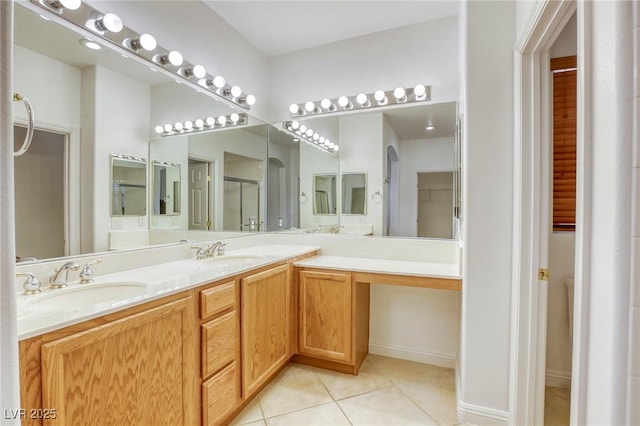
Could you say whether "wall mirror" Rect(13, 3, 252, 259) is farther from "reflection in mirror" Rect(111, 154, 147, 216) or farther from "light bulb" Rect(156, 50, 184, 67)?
"light bulb" Rect(156, 50, 184, 67)

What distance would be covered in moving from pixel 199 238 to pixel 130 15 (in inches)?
59.0

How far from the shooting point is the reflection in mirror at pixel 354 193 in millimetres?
2666

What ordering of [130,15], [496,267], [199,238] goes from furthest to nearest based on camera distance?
1. [199,238]
2. [130,15]
3. [496,267]

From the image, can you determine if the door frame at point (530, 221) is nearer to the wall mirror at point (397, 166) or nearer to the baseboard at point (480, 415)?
the baseboard at point (480, 415)

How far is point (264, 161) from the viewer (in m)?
3.03

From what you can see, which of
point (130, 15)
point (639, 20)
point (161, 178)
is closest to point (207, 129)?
point (161, 178)

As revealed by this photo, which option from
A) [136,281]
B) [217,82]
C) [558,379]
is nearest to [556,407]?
[558,379]

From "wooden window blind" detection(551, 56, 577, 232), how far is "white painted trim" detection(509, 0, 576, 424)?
2.98 ft

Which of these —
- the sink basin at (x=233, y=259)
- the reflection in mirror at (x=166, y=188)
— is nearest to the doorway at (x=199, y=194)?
the reflection in mirror at (x=166, y=188)

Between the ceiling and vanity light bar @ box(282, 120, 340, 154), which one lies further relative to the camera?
vanity light bar @ box(282, 120, 340, 154)

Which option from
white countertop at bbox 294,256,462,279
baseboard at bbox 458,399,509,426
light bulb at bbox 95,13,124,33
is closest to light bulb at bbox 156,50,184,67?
light bulb at bbox 95,13,124,33

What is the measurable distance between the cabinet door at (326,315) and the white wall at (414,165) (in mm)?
776

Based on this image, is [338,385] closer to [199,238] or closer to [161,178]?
[199,238]

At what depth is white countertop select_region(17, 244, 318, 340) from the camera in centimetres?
92
